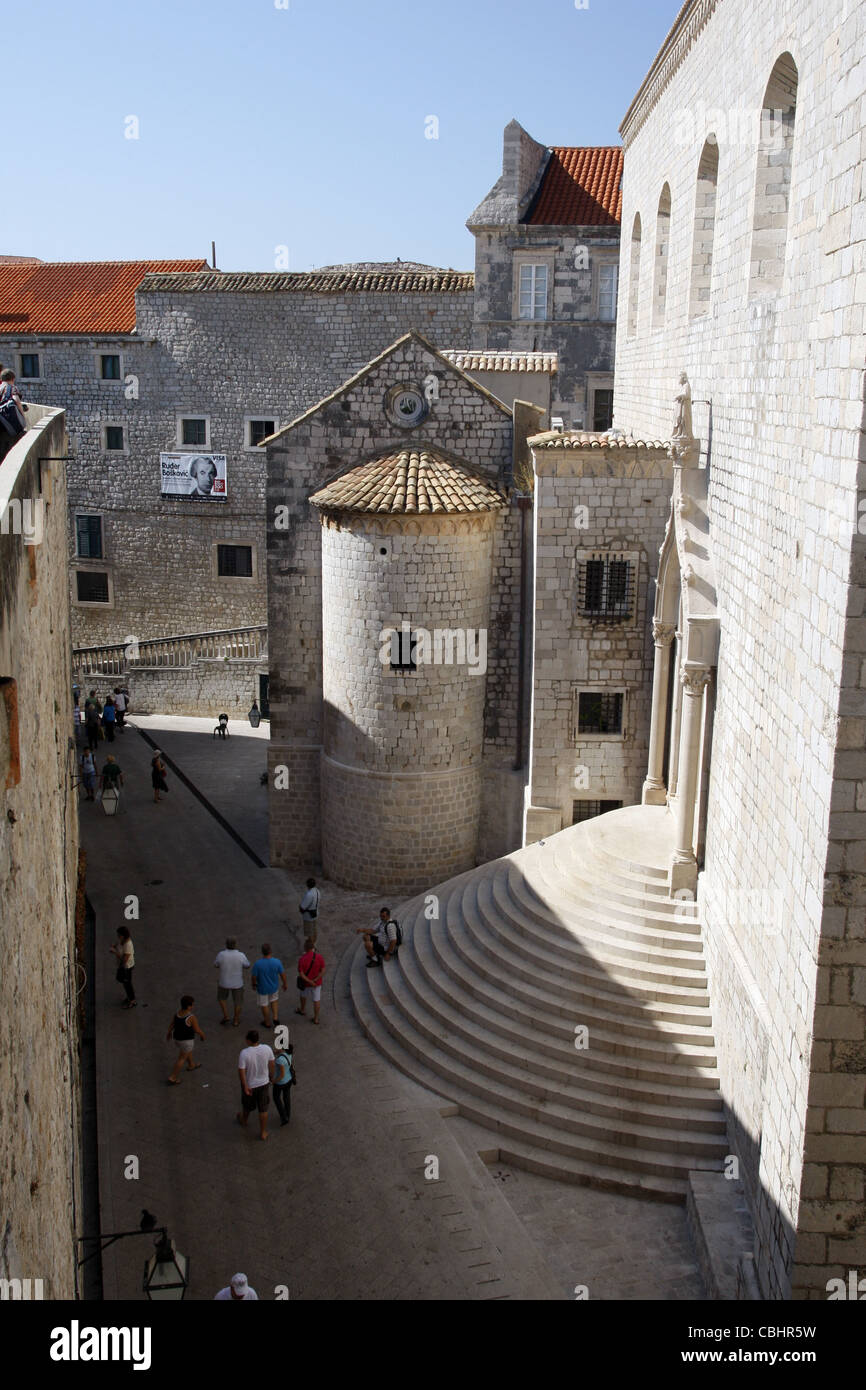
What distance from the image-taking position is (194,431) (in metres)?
33.4

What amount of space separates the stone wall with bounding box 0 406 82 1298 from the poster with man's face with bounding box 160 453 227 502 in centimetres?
2235

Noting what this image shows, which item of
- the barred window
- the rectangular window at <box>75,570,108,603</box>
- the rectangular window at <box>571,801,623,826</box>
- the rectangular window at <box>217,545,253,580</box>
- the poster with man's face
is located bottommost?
the rectangular window at <box>571,801,623,826</box>

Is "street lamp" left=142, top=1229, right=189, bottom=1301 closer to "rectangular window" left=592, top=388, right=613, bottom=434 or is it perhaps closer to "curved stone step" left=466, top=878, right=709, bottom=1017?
"curved stone step" left=466, top=878, right=709, bottom=1017

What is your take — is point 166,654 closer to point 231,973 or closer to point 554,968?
point 231,973

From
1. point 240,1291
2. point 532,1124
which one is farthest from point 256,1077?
point 240,1291

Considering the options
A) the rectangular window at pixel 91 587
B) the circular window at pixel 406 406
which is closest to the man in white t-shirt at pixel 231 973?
the circular window at pixel 406 406

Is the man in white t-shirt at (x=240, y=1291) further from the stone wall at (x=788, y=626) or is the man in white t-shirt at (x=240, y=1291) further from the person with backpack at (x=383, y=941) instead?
the person with backpack at (x=383, y=941)

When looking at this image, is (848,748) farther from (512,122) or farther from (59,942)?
(512,122)

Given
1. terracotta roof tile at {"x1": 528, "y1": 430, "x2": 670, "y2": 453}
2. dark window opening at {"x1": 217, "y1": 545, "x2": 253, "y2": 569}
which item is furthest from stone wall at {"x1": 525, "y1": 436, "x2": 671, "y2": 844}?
dark window opening at {"x1": 217, "y1": 545, "x2": 253, "y2": 569}

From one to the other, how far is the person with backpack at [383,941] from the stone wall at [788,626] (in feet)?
14.2

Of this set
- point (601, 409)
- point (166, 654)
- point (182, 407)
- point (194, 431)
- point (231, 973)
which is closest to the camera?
point (231, 973)

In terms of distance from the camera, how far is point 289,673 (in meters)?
19.8

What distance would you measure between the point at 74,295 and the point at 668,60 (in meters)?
23.6

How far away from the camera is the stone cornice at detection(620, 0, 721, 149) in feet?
46.9
